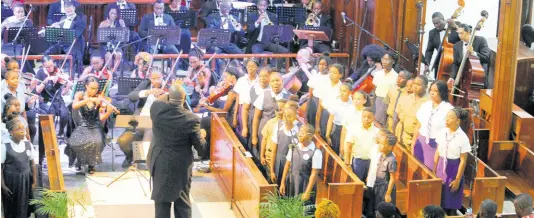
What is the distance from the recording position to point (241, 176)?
9.89 metres

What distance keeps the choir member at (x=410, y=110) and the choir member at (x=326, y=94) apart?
2.40ft

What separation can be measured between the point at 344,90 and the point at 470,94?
1.68 m

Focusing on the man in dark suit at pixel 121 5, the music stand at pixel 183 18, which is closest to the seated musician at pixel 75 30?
the man in dark suit at pixel 121 5

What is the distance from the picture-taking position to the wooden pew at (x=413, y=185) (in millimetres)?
9211

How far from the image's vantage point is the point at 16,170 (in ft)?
30.6

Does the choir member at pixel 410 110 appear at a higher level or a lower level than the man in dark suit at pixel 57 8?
lower

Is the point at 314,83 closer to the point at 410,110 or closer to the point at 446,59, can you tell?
the point at 410,110

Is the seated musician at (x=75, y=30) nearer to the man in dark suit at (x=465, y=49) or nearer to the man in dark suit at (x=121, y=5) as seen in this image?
the man in dark suit at (x=121, y=5)

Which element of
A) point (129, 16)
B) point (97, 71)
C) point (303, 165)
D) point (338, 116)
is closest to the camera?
point (303, 165)

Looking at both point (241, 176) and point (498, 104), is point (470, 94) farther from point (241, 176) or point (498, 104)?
point (241, 176)

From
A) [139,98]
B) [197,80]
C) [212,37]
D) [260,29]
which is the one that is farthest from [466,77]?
[260,29]

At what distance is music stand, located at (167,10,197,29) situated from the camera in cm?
1505

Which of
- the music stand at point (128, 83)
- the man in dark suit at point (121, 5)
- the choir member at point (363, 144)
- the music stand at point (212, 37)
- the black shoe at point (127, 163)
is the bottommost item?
the black shoe at point (127, 163)

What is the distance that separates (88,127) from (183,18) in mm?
4327
